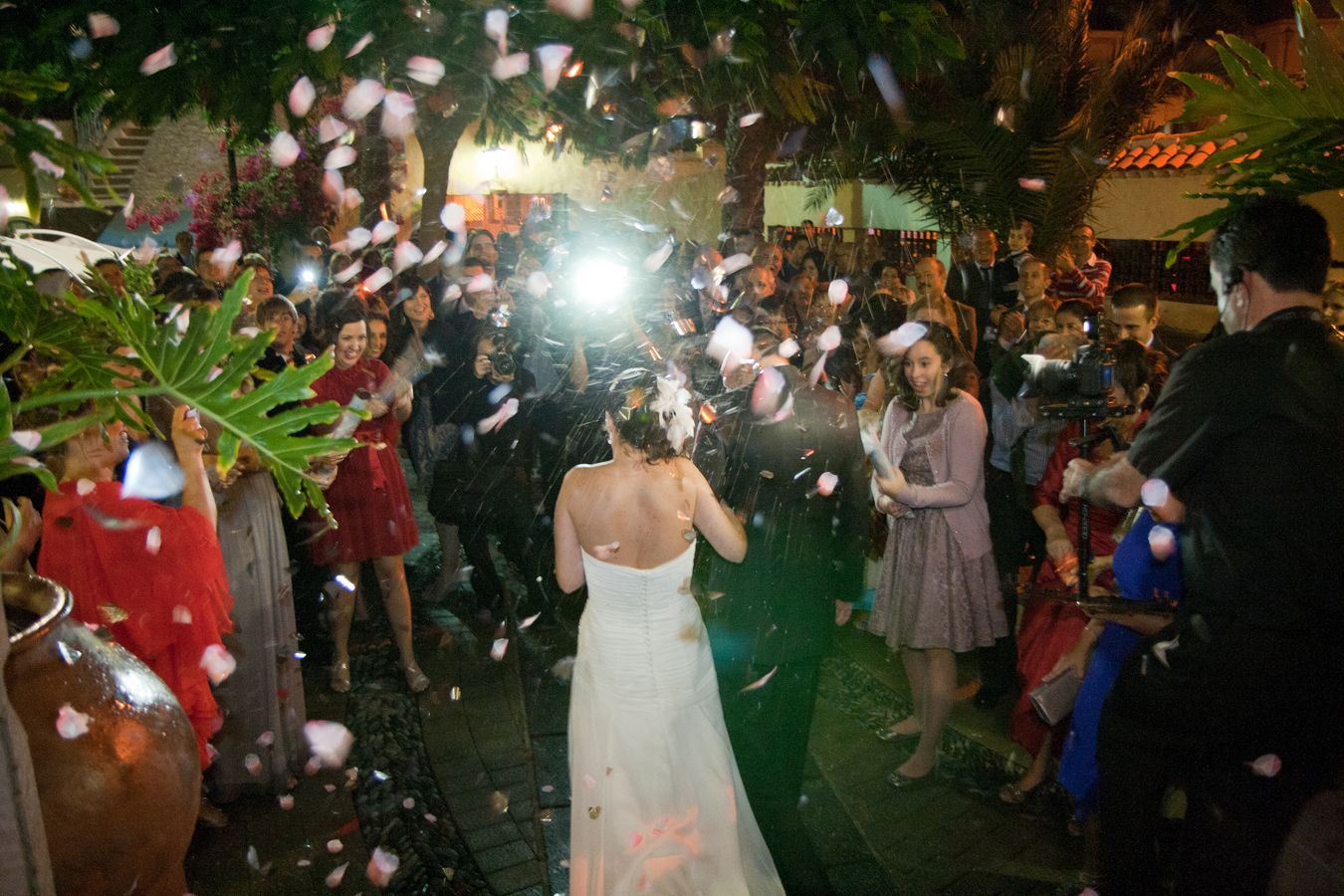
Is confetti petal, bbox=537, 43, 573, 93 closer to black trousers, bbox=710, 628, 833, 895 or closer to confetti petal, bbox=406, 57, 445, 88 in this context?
confetti petal, bbox=406, 57, 445, 88

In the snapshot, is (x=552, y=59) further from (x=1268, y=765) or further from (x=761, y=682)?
(x=1268, y=765)

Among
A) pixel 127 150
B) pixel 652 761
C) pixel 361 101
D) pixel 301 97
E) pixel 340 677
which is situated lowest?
pixel 340 677

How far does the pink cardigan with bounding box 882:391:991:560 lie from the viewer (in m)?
4.50

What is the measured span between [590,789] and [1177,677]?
1.97 metres

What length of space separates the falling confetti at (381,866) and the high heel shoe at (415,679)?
57.4 inches

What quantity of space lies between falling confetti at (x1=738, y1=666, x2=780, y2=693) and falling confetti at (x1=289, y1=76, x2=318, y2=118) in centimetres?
405

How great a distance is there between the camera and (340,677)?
5.66m

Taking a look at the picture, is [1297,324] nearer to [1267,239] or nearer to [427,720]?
[1267,239]

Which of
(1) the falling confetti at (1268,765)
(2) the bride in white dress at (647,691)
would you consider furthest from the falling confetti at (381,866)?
(1) the falling confetti at (1268,765)

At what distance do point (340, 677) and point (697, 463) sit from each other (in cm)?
231

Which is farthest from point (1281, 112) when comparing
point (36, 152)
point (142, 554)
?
point (142, 554)

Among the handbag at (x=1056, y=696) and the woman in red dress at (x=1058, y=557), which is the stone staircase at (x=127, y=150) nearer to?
the woman in red dress at (x=1058, y=557)

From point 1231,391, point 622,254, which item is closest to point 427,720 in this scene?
point 1231,391

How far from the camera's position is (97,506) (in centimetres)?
339
